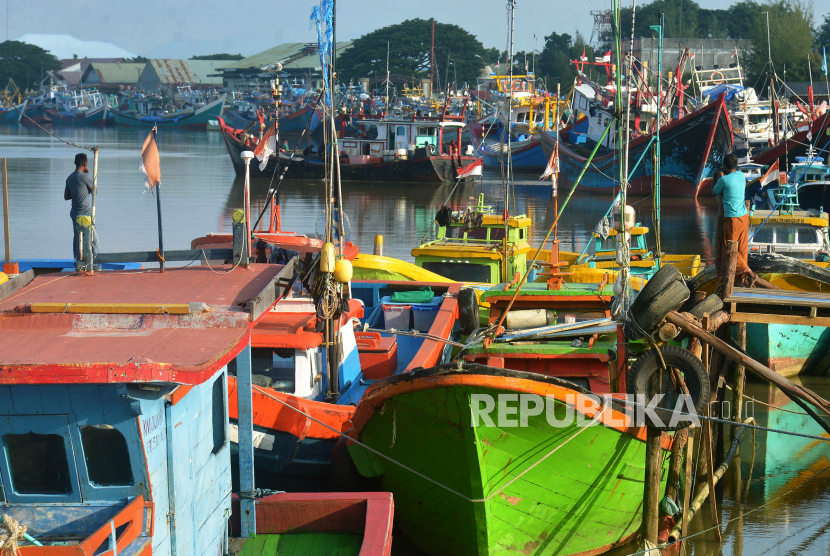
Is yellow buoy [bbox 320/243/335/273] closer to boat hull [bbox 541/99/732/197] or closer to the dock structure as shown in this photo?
the dock structure

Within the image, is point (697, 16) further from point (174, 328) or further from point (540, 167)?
point (174, 328)

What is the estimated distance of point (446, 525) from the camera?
7051 millimetres

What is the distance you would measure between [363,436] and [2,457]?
325 cm

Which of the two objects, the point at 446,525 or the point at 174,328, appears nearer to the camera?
the point at 174,328

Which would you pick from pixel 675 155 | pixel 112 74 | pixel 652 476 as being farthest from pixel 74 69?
pixel 652 476

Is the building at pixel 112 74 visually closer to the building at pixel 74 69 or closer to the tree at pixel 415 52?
the building at pixel 74 69

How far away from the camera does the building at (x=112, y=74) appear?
142375mm

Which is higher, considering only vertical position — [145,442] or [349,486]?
[145,442]

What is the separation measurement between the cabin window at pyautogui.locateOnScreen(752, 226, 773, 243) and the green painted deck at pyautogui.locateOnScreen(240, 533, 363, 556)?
12815 mm

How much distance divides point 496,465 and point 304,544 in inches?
60.5

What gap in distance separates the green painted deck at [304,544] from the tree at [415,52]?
8994 cm

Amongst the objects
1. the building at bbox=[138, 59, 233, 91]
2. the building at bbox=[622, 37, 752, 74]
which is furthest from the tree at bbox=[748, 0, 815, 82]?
the building at bbox=[138, 59, 233, 91]

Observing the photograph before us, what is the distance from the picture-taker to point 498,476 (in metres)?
6.64

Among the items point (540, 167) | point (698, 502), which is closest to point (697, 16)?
point (540, 167)
